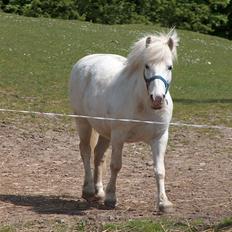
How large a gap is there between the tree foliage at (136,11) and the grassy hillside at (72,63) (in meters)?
11.3

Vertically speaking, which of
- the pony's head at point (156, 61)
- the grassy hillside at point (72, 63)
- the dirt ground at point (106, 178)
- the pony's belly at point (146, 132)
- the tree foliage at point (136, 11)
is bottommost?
the tree foliage at point (136, 11)

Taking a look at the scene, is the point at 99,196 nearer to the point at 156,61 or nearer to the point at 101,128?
the point at 101,128

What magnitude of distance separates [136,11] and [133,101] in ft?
126

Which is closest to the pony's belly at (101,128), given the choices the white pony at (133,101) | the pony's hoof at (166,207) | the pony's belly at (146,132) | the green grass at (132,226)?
the white pony at (133,101)

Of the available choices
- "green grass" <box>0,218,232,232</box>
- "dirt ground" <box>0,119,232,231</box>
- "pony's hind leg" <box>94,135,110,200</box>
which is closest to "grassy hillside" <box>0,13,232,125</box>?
"dirt ground" <box>0,119,232,231</box>

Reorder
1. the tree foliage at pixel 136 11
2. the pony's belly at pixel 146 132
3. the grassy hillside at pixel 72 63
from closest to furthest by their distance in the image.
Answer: the pony's belly at pixel 146 132 → the grassy hillside at pixel 72 63 → the tree foliage at pixel 136 11

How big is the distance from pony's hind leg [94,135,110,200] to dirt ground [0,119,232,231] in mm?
231

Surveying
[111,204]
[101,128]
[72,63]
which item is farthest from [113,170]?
[72,63]

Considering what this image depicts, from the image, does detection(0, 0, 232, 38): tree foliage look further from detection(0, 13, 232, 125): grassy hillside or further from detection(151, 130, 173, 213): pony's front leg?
detection(151, 130, 173, 213): pony's front leg

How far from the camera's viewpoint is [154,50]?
8.17m

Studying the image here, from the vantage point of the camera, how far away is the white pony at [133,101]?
812cm

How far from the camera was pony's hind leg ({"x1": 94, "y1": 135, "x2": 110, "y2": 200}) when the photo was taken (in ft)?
30.4

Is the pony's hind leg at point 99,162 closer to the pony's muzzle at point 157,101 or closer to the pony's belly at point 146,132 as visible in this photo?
the pony's belly at point 146,132

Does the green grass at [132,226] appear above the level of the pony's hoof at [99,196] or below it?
above
